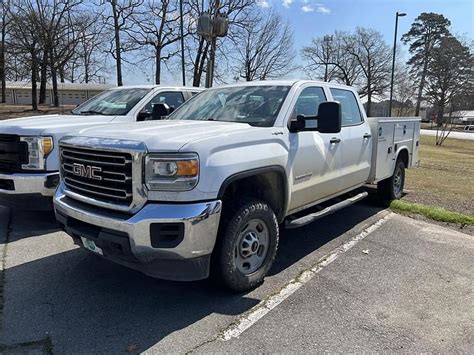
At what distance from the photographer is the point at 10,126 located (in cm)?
534

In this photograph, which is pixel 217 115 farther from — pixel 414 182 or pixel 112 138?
pixel 414 182

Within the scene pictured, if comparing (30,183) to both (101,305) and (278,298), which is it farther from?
(278,298)

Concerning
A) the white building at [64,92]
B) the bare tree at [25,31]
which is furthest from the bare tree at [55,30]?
the white building at [64,92]

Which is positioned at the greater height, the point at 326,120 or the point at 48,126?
the point at 326,120

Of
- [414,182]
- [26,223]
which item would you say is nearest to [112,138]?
[26,223]

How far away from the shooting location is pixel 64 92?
62.6 m

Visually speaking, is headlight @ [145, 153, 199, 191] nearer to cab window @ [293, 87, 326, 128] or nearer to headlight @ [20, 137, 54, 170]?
cab window @ [293, 87, 326, 128]

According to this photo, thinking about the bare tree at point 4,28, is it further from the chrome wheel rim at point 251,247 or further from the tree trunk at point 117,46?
the chrome wheel rim at point 251,247

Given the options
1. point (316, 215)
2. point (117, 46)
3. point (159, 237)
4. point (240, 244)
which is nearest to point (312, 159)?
point (316, 215)

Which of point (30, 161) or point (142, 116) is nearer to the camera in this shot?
point (30, 161)

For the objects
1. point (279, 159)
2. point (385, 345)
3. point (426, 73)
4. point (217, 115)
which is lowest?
point (385, 345)

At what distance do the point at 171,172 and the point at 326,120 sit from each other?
71.3 inches

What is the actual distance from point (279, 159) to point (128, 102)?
393 centimetres

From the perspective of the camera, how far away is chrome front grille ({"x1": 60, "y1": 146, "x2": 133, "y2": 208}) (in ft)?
10.3
